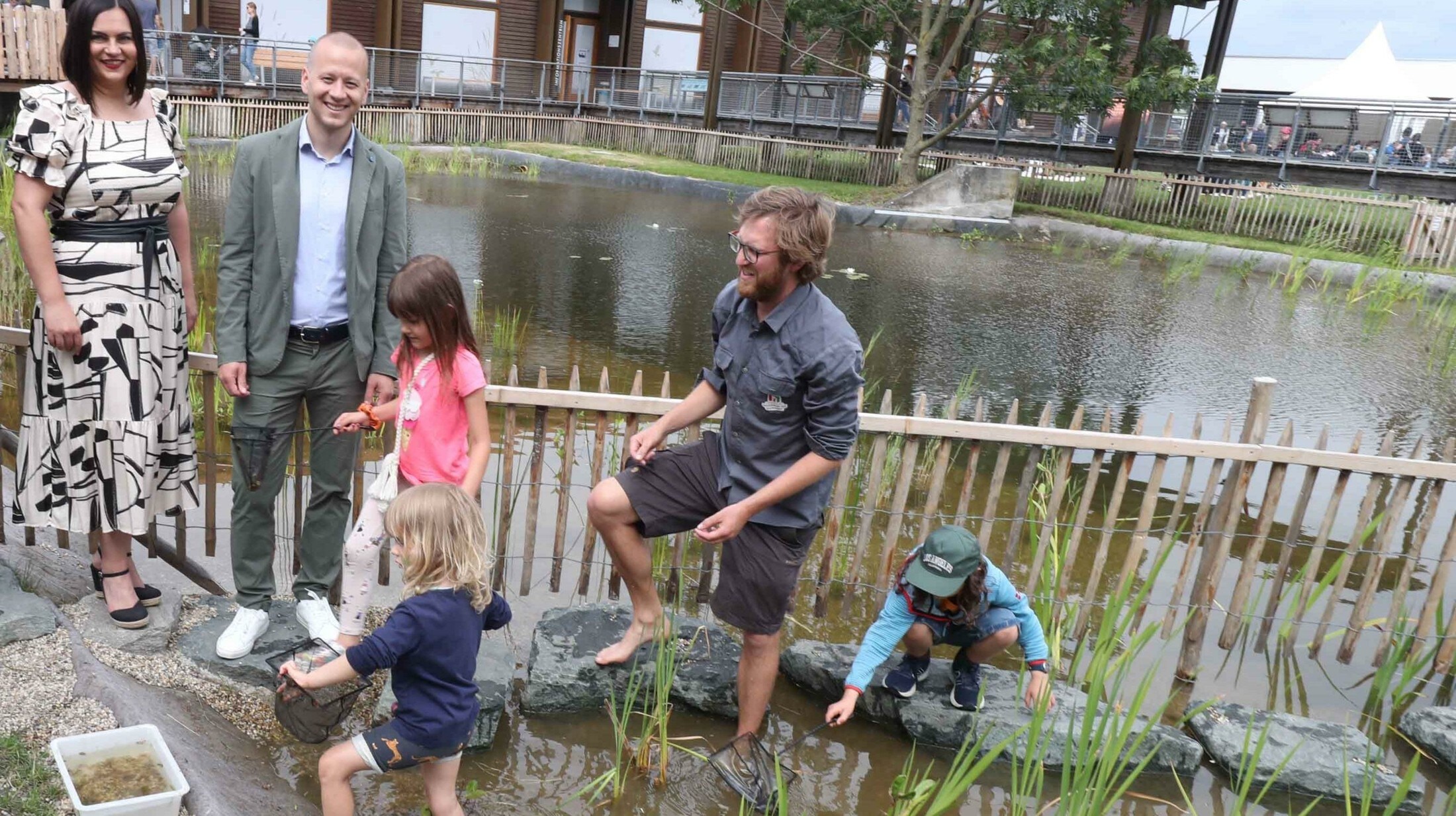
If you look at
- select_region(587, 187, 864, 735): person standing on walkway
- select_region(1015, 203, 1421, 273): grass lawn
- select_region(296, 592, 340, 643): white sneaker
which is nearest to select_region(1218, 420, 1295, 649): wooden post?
select_region(587, 187, 864, 735): person standing on walkway

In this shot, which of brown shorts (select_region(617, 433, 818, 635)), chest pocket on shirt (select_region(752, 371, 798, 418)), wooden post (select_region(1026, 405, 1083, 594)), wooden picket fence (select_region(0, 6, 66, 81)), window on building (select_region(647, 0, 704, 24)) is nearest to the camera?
chest pocket on shirt (select_region(752, 371, 798, 418))

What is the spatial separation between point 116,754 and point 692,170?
16280 mm

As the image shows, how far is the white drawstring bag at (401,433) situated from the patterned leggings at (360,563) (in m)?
0.03

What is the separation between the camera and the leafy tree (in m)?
15.9

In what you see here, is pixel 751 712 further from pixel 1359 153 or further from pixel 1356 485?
pixel 1359 153

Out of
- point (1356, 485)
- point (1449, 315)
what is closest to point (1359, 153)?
point (1449, 315)

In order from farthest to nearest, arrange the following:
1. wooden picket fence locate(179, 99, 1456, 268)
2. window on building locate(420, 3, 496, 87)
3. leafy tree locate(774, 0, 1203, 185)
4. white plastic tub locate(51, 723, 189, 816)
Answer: window on building locate(420, 3, 496, 87)
leafy tree locate(774, 0, 1203, 185)
wooden picket fence locate(179, 99, 1456, 268)
white plastic tub locate(51, 723, 189, 816)

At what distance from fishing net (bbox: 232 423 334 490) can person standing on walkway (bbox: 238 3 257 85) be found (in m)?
19.1

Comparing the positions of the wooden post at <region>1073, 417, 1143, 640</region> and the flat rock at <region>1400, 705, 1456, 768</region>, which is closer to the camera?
the flat rock at <region>1400, 705, 1456, 768</region>

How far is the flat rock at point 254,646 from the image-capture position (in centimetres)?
321

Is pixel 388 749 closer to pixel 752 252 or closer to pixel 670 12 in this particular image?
pixel 752 252

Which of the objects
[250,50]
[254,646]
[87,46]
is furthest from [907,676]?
[250,50]

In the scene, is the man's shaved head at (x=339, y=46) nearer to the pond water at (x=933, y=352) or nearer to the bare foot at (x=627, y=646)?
the bare foot at (x=627, y=646)

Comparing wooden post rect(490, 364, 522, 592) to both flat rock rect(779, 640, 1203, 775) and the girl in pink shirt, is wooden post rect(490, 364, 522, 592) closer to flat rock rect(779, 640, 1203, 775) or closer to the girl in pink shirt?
the girl in pink shirt
